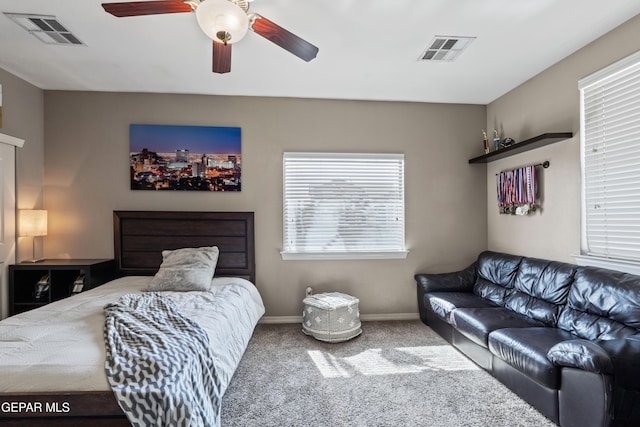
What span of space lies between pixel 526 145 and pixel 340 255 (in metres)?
2.28

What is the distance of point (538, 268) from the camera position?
2855 mm

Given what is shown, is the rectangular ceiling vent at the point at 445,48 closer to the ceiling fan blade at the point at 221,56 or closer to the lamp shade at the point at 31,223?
the ceiling fan blade at the point at 221,56

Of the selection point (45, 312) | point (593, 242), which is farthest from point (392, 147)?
point (45, 312)

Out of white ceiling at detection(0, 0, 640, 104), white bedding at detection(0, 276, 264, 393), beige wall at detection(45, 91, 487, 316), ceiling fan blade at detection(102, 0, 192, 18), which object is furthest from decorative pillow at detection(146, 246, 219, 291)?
ceiling fan blade at detection(102, 0, 192, 18)

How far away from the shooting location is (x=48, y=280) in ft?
10.3

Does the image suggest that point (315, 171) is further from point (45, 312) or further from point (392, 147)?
point (45, 312)

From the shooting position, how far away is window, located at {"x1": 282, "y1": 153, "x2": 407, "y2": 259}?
3766 mm

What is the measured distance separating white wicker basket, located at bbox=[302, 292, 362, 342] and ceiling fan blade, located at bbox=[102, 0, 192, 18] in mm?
2709

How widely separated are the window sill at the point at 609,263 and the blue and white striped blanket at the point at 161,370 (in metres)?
2.99

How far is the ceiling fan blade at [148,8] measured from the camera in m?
1.55

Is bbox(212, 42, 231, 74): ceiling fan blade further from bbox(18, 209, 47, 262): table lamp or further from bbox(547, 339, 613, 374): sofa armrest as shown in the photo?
bbox(18, 209, 47, 262): table lamp

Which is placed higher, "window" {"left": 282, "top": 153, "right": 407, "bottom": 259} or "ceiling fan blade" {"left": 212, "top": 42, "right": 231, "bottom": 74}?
"ceiling fan blade" {"left": 212, "top": 42, "right": 231, "bottom": 74}

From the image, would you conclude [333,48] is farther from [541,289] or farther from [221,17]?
[541,289]

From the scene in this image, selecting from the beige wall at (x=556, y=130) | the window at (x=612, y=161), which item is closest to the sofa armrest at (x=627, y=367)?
the window at (x=612, y=161)
